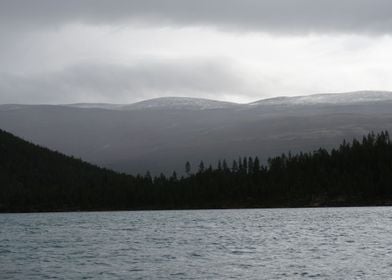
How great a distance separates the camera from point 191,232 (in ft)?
438

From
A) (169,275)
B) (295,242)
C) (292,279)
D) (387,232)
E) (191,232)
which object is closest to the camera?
(292,279)

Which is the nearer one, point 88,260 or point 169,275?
point 169,275

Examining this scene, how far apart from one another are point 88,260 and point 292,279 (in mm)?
27821

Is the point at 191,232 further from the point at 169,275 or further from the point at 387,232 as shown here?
the point at 169,275

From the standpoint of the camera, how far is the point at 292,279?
66.8 meters

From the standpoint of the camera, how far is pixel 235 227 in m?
147

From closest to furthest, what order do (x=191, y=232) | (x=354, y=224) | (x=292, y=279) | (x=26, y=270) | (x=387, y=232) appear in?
(x=292, y=279) → (x=26, y=270) → (x=387, y=232) → (x=191, y=232) → (x=354, y=224)

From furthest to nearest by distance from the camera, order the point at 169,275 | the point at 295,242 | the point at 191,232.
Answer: the point at 191,232 < the point at 295,242 < the point at 169,275

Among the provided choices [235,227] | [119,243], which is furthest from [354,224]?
[119,243]

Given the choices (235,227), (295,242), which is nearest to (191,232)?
(235,227)

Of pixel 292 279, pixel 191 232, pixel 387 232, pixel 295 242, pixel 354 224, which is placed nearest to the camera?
pixel 292 279

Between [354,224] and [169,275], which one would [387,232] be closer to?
[354,224]

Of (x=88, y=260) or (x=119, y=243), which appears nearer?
(x=88, y=260)

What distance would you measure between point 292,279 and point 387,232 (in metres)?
57.8
